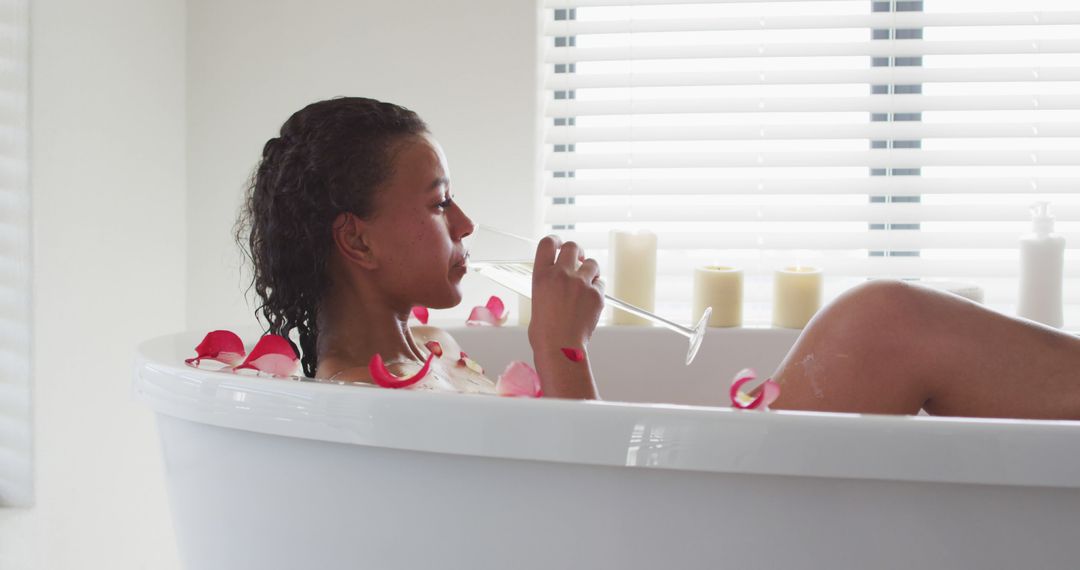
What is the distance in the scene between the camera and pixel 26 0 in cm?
169

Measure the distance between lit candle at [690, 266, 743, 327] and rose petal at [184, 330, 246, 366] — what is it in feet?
2.88

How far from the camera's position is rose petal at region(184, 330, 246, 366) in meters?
1.20

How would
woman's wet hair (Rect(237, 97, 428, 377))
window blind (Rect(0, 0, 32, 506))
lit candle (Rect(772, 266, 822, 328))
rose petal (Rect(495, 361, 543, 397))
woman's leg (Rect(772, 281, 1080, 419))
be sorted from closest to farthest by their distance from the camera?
1. rose petal (Rect(495, 361, 543, 397))
2. woman's leg (Rect(772, 281, 1080, 419))
3. woman's wet hair (Rect(237, 97, 428, 377))
4. window blind (Rect(0, 0, 32, 506))
5. lit candle (Rect(772, 266, 822, 328))

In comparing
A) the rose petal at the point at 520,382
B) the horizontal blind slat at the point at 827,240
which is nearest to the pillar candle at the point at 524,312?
the horizontal blind slat at the point at 827,240

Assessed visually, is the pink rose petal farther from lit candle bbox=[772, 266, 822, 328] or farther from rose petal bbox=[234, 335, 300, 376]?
rose petal bbox=[234, 335, 300, 376]

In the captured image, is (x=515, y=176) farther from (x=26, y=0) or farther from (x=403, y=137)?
(x=26, y=0)

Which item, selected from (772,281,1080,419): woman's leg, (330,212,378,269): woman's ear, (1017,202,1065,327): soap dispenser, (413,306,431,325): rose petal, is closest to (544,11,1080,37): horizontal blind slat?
(1017,202,1065,327): soap dispenser

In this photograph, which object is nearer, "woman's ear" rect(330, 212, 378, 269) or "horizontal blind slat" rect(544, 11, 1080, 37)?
"woman's ear" rect(330, 212, 378, 269)

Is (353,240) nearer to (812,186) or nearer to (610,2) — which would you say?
(610,2)

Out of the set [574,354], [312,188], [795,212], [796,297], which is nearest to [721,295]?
[796,297]

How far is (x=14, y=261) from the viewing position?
172 cm

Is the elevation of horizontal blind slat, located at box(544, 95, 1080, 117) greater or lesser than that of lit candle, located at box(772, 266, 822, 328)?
greater

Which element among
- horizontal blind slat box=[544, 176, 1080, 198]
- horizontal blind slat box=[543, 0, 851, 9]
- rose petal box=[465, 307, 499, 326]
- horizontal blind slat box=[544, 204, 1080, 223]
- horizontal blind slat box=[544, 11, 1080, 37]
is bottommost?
rose petal box=[465, 307, 499, 326]

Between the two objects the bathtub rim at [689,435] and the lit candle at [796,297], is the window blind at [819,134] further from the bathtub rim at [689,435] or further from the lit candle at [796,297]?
the bathtub rim at [689,435]
